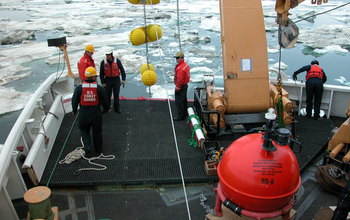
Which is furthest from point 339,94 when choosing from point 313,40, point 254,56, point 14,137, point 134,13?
point 134,13

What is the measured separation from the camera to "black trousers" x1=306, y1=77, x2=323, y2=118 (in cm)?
495

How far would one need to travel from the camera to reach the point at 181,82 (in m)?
4.95

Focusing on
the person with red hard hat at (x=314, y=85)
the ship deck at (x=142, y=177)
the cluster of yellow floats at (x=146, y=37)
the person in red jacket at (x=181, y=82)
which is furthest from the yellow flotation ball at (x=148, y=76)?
the person with red hard hat at (x=314, y=85)

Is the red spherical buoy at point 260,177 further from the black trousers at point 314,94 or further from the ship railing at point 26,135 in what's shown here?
the black trousers at point 314,94

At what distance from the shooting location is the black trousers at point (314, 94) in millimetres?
4949

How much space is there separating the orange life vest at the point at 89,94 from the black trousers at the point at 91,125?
0.50ft

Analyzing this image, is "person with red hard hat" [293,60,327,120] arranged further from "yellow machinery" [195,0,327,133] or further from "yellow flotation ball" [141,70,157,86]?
"yellow flotation ball" [141,70,157,86]

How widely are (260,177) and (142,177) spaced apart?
6.11ft

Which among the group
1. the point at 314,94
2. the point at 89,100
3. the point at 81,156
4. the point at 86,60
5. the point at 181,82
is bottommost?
the point at 81,156

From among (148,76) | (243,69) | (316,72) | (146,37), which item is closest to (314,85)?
(316,72)

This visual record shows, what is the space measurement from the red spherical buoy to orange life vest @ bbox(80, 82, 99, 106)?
86.3 inches

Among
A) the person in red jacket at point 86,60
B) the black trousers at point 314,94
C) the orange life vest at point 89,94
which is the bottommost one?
the black trousers at point 314,94

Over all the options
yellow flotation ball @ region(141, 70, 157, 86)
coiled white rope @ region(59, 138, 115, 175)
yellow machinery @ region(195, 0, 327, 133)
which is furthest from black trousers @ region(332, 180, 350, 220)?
yellow flotation ball @ region(141, 70, 157, 86)

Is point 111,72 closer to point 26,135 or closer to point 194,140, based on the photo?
point 26,135
